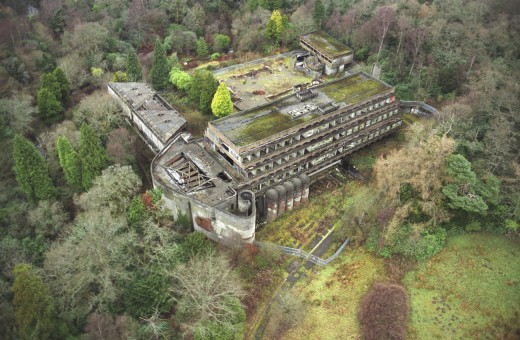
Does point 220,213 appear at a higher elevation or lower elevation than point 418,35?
lower

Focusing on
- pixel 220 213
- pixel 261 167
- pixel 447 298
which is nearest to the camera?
pixel 447 298

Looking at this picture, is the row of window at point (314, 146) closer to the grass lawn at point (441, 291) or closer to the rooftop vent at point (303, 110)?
the rooftop vent at point (303, 110)

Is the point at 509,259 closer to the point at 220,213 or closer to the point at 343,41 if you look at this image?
the point at 220,213

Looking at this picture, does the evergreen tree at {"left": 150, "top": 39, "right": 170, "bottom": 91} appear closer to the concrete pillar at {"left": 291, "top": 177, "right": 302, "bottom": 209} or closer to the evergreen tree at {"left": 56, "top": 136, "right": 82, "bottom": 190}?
the evergreen tree at {"left": 56, "top": 136, "right": 82, "bottom": 190}

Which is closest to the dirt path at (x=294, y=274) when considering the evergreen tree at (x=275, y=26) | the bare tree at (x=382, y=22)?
the bare tree at (x=382, y=22)

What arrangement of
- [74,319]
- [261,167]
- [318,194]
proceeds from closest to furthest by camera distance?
1. [74,319]
2. [261,167]
3. [318,194]

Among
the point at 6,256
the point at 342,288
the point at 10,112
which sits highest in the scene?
the point at 10,112

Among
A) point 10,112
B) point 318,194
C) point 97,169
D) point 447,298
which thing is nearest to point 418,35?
point 318,194

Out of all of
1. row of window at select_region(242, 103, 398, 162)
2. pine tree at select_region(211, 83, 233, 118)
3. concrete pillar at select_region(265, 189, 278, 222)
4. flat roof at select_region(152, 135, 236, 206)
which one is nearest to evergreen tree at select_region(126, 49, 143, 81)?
pine tree at select_region(211, 83, 233, 118)
